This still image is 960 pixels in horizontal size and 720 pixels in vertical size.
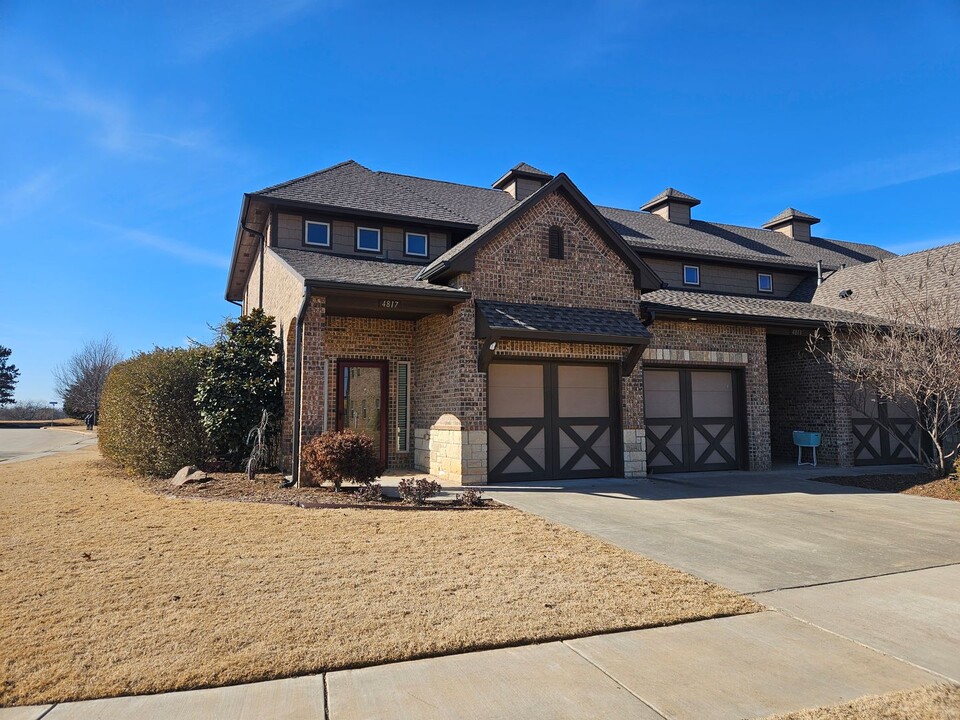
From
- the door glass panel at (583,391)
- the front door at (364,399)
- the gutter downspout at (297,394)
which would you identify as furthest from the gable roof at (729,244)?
the gutter downspout at (297,394)

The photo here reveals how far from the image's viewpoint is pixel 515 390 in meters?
12.8

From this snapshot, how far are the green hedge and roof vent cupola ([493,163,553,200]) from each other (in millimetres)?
11667

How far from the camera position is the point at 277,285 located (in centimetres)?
1478

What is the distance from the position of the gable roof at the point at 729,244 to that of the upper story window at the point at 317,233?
8.45 metres

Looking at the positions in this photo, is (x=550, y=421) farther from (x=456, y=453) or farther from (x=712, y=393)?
(x=712, y=393)

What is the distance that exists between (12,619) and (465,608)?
136 inches

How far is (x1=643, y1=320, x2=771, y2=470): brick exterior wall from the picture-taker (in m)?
14.5

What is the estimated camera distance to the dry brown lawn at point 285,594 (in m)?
4.02

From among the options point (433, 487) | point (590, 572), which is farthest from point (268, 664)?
point (433, 487)

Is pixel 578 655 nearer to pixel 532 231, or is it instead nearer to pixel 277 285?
pixel 532 231

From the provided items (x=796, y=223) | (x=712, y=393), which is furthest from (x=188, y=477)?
(x=796, y=223)

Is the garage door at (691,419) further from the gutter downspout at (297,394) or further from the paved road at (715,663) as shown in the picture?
the gutter downspout at (297,394)

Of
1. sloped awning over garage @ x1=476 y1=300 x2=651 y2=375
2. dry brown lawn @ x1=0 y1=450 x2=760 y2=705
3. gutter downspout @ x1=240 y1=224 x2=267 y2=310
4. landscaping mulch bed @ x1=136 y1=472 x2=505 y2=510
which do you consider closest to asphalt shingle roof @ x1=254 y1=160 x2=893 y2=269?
gutter downspout @ x1=240 y1=224 x2=267 y2=310

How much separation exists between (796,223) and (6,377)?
78955mm
